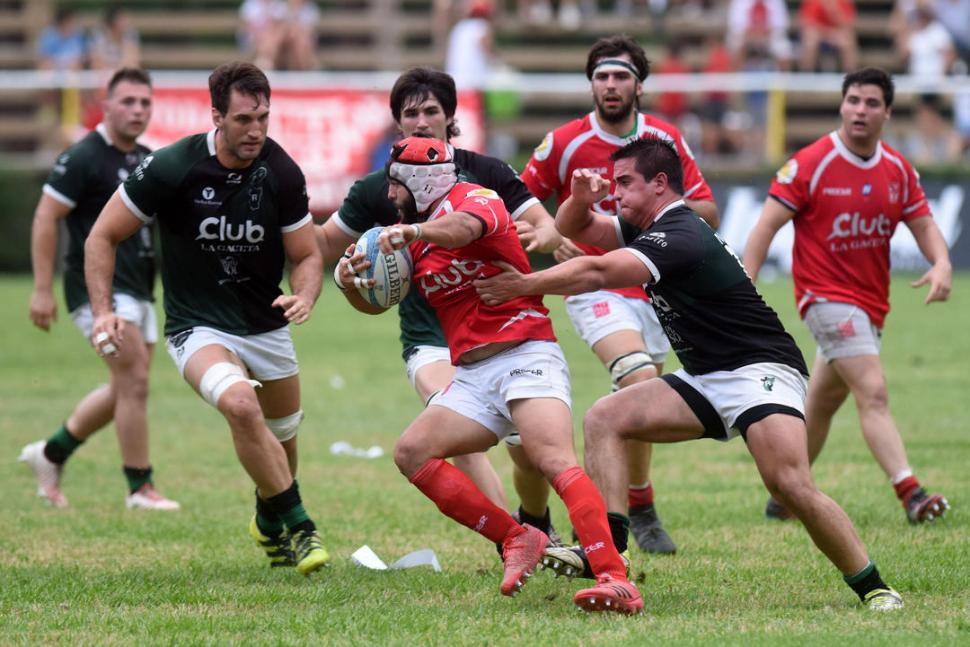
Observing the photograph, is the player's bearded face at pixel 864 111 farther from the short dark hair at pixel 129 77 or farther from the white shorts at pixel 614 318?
the short dark hair at pixel 129 77

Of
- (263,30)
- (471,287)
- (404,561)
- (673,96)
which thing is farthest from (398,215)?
(263,30)

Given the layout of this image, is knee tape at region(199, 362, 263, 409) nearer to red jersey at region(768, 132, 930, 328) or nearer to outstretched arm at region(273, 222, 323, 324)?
outstretched arm at region(273, 222, 323, 324)

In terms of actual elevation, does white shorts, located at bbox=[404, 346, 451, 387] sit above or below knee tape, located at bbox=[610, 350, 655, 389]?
above

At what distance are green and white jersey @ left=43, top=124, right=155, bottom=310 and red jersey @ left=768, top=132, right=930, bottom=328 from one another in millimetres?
3962

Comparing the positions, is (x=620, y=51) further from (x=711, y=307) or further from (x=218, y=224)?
(x=218, y=224)

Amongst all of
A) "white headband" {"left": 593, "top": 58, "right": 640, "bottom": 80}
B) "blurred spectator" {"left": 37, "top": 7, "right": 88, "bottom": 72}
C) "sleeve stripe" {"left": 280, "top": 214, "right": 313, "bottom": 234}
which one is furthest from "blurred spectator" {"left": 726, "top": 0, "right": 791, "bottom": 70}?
"sleeve stripe" {"left": 280, "top": 214, "right": 313, "bottom": 234}

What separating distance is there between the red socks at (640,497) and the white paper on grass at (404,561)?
1.18 metres

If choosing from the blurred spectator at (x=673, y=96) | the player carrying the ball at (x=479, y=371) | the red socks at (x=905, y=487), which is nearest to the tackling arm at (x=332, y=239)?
the player carrying the ball at (x=479, y=371)

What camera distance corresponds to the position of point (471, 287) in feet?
22.2

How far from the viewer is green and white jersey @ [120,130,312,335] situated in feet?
23.8

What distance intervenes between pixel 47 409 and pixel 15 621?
7.50 metres

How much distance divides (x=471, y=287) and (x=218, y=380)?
4.27ft

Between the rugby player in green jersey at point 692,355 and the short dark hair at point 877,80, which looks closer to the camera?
the rugby player in green jersey at point 692,355

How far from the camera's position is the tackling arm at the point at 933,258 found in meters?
8.45
